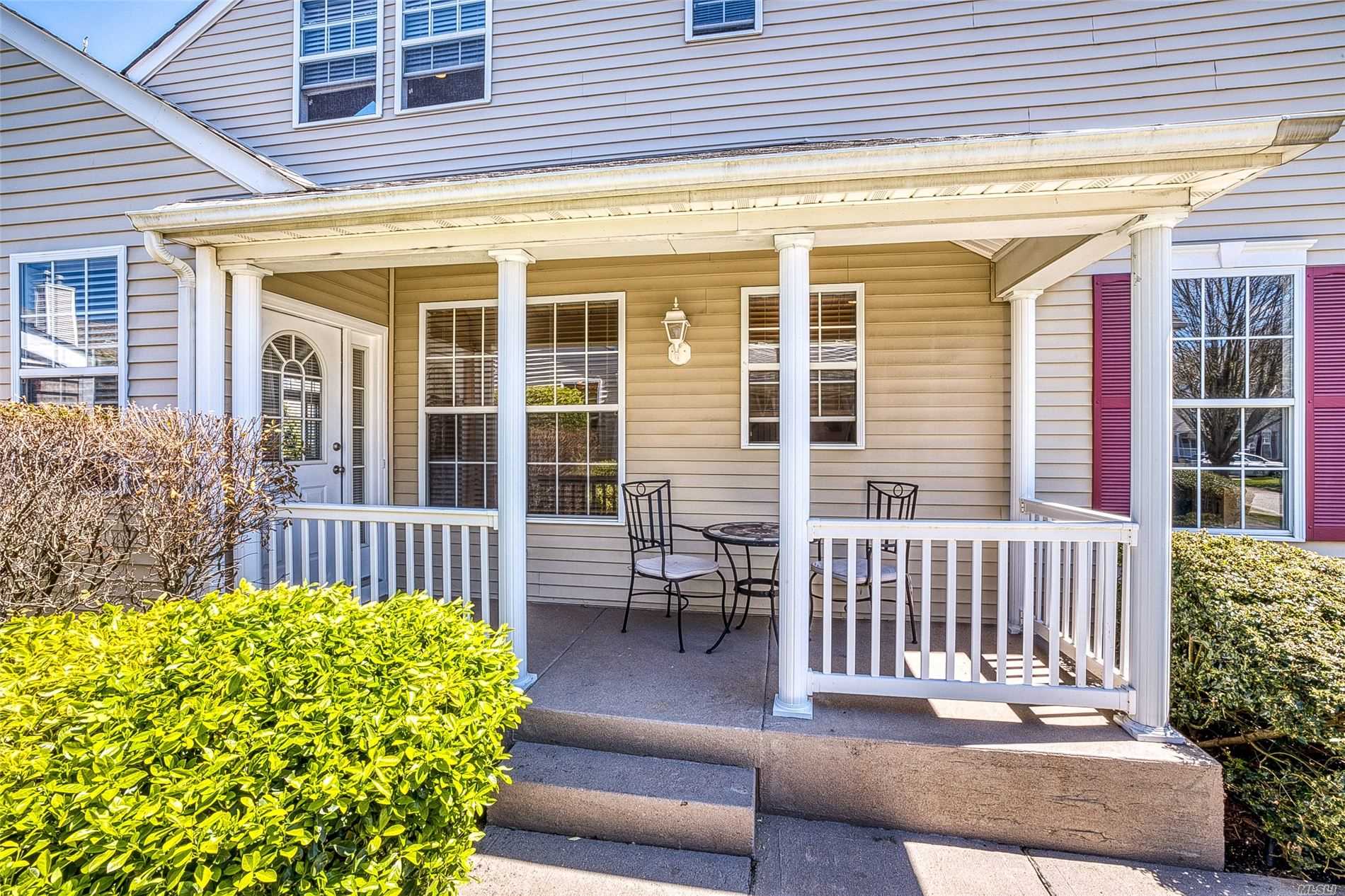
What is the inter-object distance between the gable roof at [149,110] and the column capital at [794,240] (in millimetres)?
3083

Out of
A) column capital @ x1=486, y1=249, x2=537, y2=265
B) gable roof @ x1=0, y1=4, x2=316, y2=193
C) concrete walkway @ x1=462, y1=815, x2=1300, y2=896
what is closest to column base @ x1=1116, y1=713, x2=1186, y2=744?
concrete walkway @ x1=462, y1=815, x2=1300, y2=896

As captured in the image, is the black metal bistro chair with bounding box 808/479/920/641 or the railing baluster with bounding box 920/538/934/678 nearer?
the railing baluster with bounding box 920/538/934/678

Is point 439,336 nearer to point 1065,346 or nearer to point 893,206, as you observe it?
point 893,206

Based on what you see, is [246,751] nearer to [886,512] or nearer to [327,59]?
[886,512]

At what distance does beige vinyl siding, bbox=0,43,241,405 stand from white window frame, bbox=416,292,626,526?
160 centimetres

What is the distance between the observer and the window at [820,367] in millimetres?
4418

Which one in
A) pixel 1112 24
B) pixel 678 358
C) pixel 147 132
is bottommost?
pixel 678 358

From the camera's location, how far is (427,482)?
5117 millimetres

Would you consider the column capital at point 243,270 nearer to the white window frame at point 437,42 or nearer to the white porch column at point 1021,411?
the white window frame at point 437,42

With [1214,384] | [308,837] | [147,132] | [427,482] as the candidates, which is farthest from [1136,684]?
[147,132]

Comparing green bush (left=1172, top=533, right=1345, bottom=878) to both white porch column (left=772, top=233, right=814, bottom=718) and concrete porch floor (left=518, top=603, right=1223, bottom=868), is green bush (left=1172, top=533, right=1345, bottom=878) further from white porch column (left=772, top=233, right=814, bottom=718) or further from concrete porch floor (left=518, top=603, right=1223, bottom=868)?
white porch column (left=772, top=233, right=814, bottom=718)

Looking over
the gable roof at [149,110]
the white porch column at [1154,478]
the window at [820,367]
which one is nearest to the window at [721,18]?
the window at [820,367]

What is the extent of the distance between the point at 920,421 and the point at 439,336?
3843mm

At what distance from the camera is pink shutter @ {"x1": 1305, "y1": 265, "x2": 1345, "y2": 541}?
378 cm
